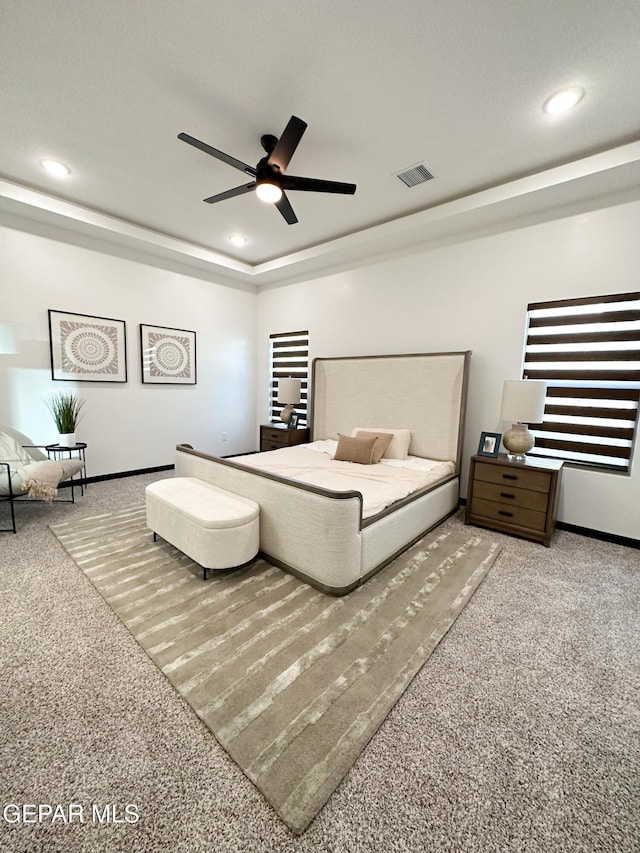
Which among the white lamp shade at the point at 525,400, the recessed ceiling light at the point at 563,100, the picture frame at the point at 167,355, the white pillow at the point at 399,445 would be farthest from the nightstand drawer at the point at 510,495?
the picture frame at the point at 167,355

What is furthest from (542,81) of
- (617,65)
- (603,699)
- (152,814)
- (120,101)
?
(152,814)

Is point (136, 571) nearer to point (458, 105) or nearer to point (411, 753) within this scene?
point (411, 753)

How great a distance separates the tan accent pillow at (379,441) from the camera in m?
3.52

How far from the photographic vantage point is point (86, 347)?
4020mm

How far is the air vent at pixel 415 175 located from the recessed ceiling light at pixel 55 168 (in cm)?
295

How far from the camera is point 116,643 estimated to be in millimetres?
1688

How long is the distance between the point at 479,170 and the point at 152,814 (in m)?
4.24

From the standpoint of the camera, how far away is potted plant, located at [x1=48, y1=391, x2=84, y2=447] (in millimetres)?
3711

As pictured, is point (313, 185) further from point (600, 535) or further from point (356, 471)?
point (600, 535)

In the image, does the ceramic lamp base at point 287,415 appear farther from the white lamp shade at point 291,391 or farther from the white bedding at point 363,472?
the white bedding at point 363,472

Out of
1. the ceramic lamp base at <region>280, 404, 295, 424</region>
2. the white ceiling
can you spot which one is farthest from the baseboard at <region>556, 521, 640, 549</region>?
the ceramic lamp base at <region>280, 404, 295, 424</region>

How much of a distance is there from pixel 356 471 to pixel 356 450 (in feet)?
1.25

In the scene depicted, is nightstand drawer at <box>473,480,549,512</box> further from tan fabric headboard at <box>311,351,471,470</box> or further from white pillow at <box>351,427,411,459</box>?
white pillow at <box>351,427,411,459</box>

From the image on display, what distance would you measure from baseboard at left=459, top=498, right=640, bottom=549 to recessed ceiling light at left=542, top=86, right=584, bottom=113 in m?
3.23
